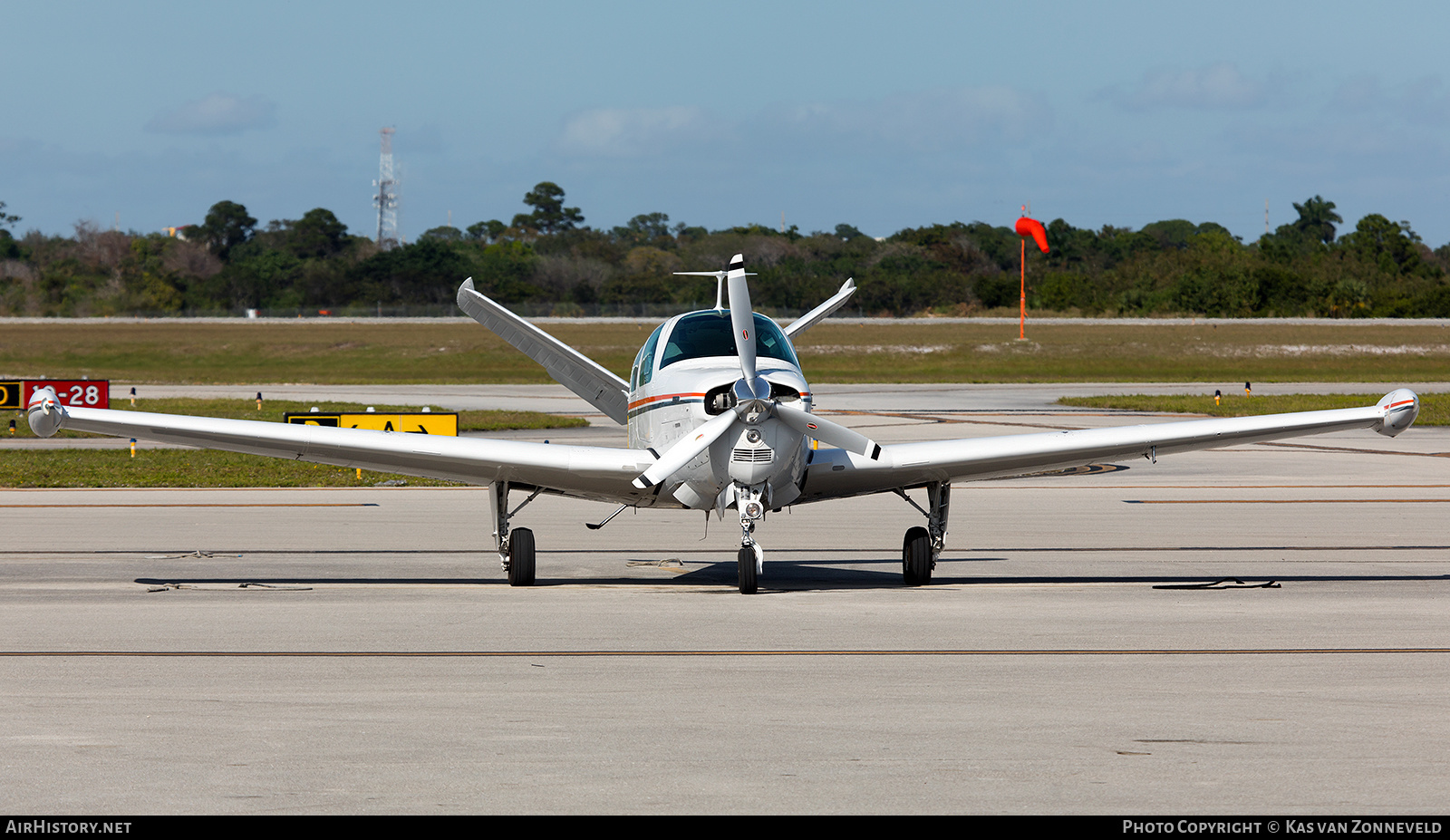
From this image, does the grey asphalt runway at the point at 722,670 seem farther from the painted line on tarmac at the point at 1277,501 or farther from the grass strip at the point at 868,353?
the grass strip at the point at 868,353

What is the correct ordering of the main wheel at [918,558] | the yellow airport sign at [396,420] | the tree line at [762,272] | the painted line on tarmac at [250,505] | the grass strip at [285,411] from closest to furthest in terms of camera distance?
the main wheel at [918,558]
the painted line on tarmac at [250,505]
the yellow airport sign at [396,420]
the grass strip at [285,411]
the tree line at [762,272]

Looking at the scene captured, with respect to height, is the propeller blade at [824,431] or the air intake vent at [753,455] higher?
the propeller blade at [824,431]

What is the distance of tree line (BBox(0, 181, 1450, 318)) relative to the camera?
4050 inches

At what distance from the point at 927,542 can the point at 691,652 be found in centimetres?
401

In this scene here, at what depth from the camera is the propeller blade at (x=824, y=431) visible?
11516 mm

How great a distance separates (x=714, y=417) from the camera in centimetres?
1176

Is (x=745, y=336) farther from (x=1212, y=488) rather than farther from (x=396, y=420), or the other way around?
(x=1212, y=488)

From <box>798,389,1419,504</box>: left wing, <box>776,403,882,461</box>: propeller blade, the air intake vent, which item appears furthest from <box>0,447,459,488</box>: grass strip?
<box>776,403,882,461</box>: propeller blade

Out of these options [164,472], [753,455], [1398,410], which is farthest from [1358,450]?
[164,472]

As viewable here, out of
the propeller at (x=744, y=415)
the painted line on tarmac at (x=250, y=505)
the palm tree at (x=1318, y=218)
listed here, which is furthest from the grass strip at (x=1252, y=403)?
the palm tree at (x=1318, y=218)

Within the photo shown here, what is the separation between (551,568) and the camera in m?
14.4

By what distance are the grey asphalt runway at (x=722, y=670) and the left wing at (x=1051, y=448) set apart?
1.04m

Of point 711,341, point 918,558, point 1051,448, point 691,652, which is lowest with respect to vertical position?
point 691,652

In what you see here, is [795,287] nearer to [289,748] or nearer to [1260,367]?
[1260,367]
